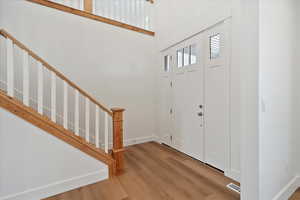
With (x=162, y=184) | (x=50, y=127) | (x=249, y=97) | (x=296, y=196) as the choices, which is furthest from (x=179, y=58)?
(x=296, y=196)

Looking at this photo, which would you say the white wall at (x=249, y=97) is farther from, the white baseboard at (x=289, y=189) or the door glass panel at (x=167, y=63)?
the door glass panel at (x=167, y=63)

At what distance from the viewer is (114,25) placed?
3383 millimetres

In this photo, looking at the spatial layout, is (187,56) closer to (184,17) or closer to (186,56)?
(186,56)

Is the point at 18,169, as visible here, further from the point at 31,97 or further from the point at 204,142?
the point at 204,142

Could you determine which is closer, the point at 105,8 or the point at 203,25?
the point at 203,25

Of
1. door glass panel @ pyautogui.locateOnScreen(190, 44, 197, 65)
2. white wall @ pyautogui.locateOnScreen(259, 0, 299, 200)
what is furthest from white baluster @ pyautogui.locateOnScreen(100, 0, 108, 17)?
white wall @ pyautogui.locateOnScreen(259, 0, 299, 200)

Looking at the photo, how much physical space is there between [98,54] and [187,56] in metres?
2.02

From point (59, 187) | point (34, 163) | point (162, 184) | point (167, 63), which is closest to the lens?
point (34, 163)

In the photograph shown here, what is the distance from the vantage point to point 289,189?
5.65ft

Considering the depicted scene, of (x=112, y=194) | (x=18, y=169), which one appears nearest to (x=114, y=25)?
(x=18, y=169)

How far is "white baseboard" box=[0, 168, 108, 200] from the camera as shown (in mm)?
1648

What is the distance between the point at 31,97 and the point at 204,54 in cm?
334

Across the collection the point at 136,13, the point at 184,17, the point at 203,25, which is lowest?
the point at 203,25

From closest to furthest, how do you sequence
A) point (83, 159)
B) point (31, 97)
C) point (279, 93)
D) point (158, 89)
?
1. point (279, 93)
2. point (83, 159)
3. point (31, 97)
4. point (158, 89)
